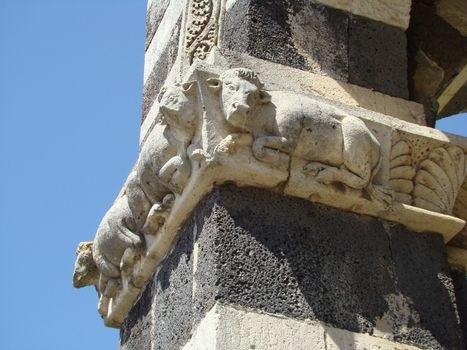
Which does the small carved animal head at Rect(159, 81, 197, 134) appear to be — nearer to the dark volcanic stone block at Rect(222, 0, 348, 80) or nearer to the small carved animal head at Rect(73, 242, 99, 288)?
the dark volcanic stone block at Rect(222, 0, 348, 80)

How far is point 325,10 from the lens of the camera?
4836 millimetres

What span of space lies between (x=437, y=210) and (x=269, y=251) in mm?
847

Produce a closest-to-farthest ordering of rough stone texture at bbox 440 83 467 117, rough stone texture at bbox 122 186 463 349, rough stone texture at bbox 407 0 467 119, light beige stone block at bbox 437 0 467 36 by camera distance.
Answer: rough stone texture at bbox 122 186 463 349 < rough stone texture at bbox 407 0 467 119 < light beige stone block at bbox 437 0 467 36 < rough stone texture at bbox 440 83 467 117

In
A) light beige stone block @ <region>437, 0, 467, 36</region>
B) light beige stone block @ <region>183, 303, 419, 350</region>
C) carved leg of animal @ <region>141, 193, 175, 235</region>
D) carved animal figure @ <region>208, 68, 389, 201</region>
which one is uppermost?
light beige stone block @ <region>437, 0, 467, 36</region>

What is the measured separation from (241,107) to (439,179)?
3.21 feet

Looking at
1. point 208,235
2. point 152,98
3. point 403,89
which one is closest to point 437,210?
point 403,89

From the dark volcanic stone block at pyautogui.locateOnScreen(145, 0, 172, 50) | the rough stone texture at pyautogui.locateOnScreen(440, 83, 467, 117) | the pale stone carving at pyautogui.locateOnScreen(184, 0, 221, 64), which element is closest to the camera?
the pale stone carving at pyautogui.locateOnScreen(184, 0, 221, 64)

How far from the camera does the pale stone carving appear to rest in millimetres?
4723

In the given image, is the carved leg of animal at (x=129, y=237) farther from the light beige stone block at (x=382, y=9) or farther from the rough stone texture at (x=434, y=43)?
the rough stone texture at (x=434, y=43)

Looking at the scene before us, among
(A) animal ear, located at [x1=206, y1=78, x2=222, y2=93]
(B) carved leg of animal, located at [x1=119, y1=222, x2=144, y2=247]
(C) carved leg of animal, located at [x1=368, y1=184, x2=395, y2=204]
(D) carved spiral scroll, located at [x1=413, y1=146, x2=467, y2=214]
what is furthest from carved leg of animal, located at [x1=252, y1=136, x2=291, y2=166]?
(B) carved leg of animal, located at [x1=119, y1=222, x2=144, y2=247]

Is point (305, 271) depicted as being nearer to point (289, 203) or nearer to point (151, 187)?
point (289, 203)

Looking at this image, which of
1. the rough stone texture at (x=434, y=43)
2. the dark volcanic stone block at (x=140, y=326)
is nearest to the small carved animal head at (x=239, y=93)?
the dark volcanic stone block at (x=140, y=326)

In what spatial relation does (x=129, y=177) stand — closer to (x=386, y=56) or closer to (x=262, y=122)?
(x=262, y=122)

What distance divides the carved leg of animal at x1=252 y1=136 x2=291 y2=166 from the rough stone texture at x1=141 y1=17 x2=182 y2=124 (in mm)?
1118
